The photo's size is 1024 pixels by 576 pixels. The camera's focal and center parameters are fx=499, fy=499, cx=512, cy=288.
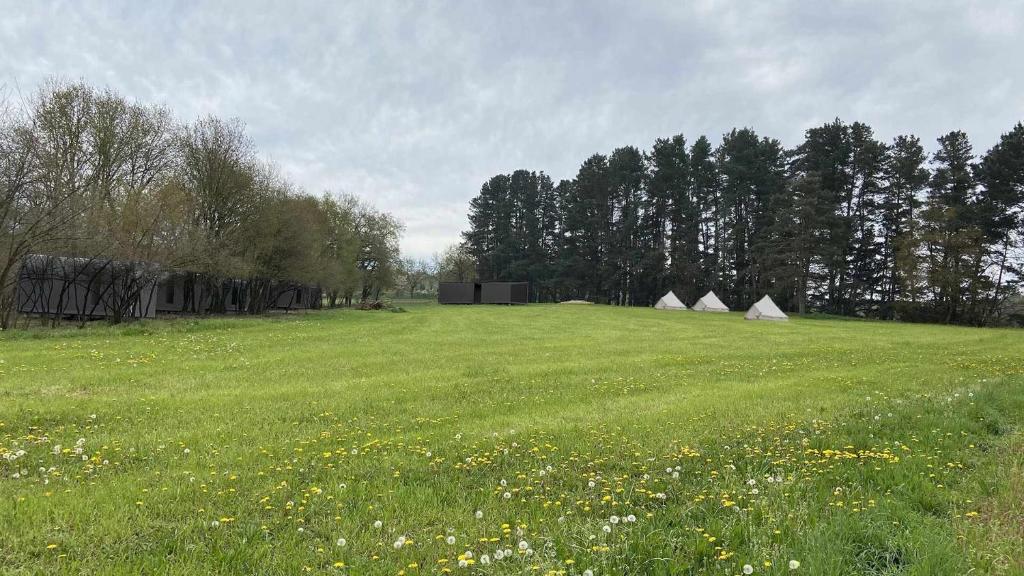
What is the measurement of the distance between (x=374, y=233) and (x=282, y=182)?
2262cm

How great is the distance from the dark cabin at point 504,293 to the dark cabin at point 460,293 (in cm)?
131

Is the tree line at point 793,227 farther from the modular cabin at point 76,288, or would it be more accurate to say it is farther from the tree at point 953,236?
the modular cabin at point 76,288

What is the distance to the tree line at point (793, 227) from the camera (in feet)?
141

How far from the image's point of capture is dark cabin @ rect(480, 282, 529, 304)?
62.7 meters

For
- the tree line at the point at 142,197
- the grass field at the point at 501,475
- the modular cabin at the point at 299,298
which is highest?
the tree line at the point at 142,197

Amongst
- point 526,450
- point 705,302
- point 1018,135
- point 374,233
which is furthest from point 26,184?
point 1018,135

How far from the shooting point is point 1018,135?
4231 cm

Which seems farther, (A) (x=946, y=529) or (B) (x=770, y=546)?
(A) (x=946, y=529)

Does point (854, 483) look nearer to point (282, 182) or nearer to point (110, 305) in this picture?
point (110, 305)

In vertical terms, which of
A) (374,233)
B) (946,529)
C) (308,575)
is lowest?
(308,575)

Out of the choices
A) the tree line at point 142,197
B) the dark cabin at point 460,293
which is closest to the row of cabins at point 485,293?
the dark cabin at point 460,293

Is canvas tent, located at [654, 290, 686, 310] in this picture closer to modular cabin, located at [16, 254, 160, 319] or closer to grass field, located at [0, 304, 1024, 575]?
grass field, located at [0, 304, 1024, 575]

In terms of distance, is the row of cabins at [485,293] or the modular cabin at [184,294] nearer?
the modular cabin at [184,294]

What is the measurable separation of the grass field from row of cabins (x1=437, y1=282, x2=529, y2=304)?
52.8 m
